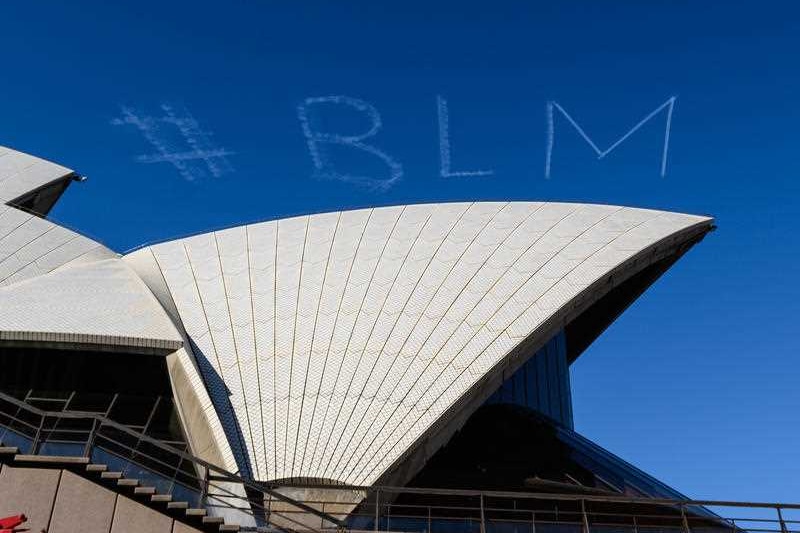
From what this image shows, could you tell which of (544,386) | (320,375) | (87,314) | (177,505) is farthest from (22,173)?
(177,505)

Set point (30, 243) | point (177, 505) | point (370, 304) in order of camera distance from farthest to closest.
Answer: point (30, 243) → point (370, 304) → point (177, 505)

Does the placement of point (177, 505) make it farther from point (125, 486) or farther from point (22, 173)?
point (22, 173)

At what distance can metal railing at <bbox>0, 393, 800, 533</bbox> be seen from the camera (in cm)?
1391

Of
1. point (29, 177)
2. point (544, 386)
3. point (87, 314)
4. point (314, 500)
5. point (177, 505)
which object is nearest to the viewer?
point (177, 505)

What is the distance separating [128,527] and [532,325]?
11855 mm

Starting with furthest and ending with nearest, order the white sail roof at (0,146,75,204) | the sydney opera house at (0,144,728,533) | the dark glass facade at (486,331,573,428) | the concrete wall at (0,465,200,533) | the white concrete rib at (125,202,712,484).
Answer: the white sail roof at (0,146,75,204) < the dark glass facade at (486,331,573,428) < the white concrete rib at (125,202,712,484) < the sydney opera house at (0,144,728,533) < the concrete wall at (0,465,200,533)

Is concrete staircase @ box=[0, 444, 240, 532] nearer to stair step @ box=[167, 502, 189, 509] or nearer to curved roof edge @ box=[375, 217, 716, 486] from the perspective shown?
stair step @ box=[167, 502, 189, 509]

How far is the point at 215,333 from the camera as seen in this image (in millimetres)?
22641

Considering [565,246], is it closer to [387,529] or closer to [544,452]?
[544,452]

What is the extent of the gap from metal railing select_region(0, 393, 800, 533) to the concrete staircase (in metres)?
0.23

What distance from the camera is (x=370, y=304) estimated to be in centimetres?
2327

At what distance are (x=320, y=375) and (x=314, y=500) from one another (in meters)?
3.86

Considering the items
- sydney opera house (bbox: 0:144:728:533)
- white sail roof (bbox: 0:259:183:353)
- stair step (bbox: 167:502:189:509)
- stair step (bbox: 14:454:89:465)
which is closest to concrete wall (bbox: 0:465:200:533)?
sydney opera house (bbox: 0:144:728:533)

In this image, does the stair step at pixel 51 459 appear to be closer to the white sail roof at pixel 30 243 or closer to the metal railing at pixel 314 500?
the metal railing at pixel 314 500
